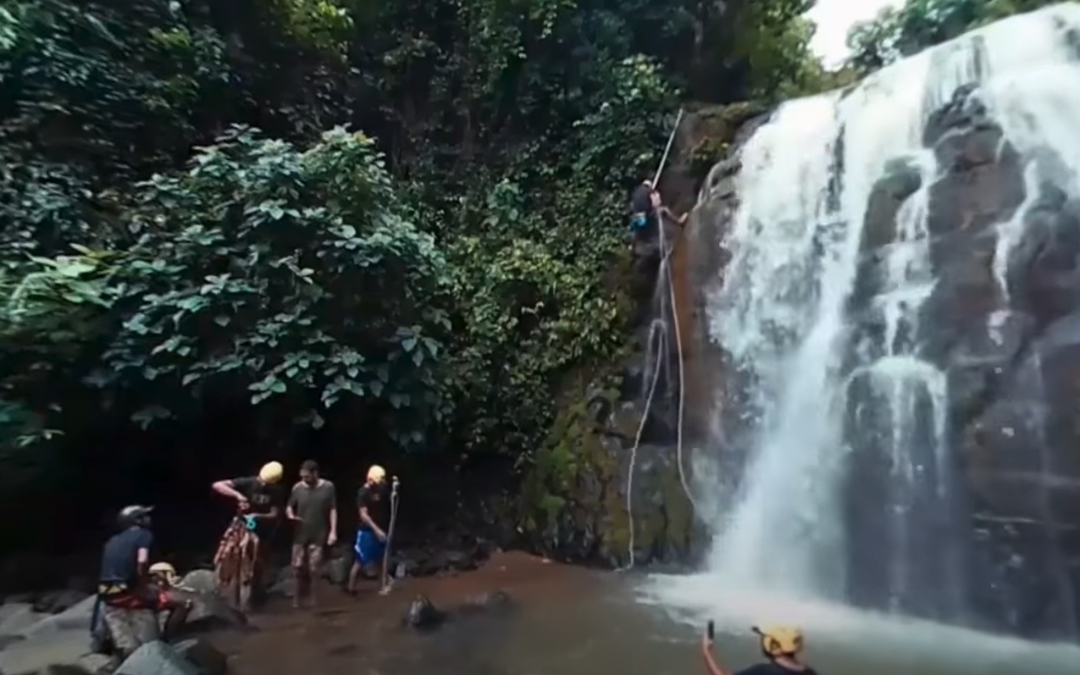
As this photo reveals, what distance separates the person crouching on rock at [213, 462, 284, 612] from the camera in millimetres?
7660

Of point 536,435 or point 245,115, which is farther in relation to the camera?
point 245,115

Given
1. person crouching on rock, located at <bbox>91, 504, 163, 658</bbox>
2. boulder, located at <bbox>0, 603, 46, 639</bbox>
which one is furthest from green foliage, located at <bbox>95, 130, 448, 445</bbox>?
person crouching on rock, located at <bbox>91, 504, 163, 658</bbox>

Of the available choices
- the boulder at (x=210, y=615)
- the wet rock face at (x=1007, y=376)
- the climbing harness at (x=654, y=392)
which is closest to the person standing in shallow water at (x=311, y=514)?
the boulder at (x=210, y=615)

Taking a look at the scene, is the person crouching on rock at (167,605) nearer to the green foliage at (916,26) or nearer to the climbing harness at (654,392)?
the climbing harness at (654,392)

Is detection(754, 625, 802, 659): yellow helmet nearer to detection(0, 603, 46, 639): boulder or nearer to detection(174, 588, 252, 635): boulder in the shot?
detection(174, 588, 252, 635): boulder

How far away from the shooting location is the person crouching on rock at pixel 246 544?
7660 mm

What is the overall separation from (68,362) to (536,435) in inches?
215

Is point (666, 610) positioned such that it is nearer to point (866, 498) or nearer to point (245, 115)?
point (866, 498)

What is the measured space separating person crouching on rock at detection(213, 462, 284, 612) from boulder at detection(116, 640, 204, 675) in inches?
83.9

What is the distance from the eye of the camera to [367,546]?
27.6ft

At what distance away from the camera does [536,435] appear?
36.8 ft

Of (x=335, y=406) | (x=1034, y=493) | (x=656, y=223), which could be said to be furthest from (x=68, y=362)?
(x=1034, y=493)

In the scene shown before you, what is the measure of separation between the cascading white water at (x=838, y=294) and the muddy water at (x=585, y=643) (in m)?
0.67

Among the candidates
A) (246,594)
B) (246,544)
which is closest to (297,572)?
(246,594)
